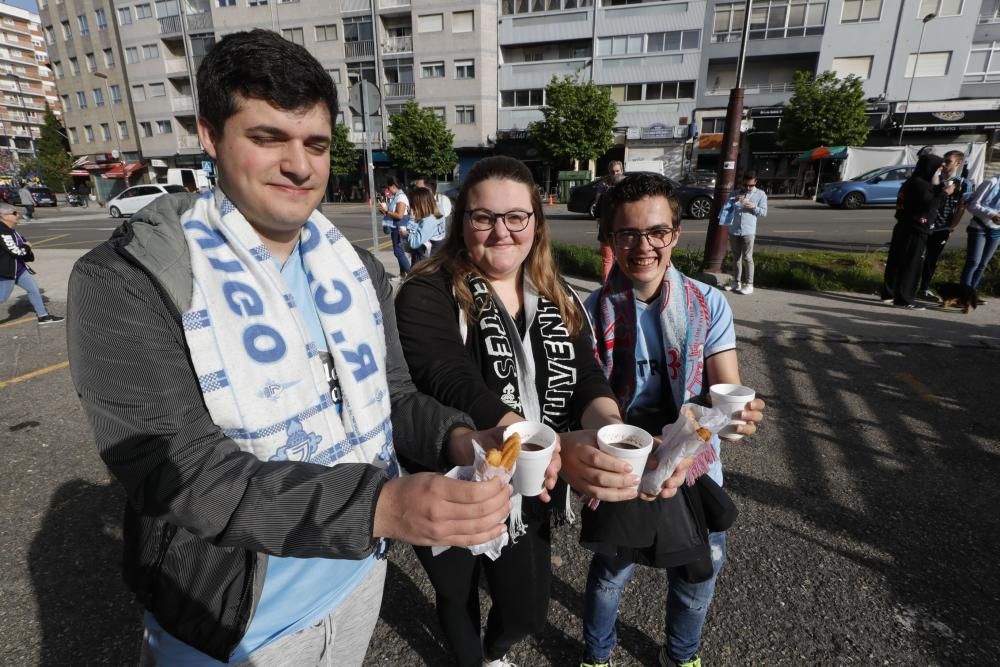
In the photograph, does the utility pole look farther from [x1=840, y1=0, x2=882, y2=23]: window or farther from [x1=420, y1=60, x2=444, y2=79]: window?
[x1=420, y1=60, x2=444, y2=79]: window

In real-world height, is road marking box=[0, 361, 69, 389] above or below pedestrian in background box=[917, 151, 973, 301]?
below

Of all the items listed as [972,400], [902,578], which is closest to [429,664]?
[902,578]

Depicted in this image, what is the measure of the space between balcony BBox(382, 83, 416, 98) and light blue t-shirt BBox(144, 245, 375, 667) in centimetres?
3825

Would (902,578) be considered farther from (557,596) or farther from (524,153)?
(524,153)

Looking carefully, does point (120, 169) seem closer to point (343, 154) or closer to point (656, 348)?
point (343, 154)

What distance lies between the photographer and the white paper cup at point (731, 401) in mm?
1490

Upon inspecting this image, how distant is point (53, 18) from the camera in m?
42.6

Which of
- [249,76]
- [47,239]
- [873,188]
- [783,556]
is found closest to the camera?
[249,76]

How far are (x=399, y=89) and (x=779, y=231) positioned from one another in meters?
30.2

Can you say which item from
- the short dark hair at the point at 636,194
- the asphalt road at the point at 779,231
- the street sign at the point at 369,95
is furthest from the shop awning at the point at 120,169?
the short dark hair at the point at 636,194

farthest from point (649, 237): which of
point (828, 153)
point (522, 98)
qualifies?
point (522, 98)

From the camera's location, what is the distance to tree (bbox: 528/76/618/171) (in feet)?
95.6

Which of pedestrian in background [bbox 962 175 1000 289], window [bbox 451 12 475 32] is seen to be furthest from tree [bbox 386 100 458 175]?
pedestrian in background [bbox 962 175 1000 289]

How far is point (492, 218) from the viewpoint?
1.83 meters
